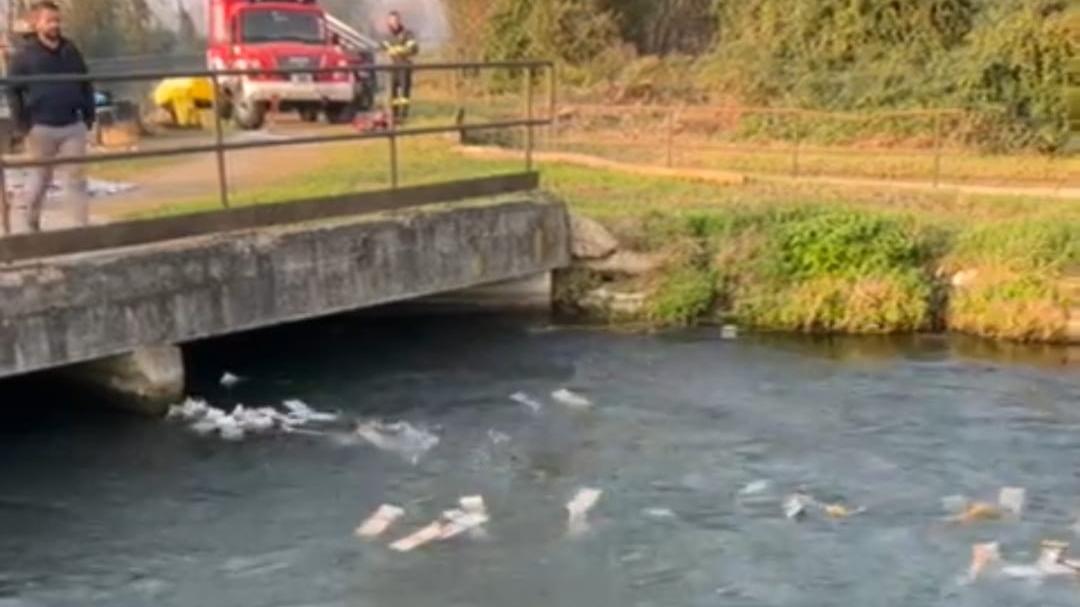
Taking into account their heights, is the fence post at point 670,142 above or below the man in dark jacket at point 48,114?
below

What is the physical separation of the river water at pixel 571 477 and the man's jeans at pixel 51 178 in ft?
6.26

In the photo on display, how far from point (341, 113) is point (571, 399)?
716 centimetres

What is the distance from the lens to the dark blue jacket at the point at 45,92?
1301 centimetres

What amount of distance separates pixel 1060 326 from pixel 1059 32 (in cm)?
1081

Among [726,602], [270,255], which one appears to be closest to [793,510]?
[726,602]

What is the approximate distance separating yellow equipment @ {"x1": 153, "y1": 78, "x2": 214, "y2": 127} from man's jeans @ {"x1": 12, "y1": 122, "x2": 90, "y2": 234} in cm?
592

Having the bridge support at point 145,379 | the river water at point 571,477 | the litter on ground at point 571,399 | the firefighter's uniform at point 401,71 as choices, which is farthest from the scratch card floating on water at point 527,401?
the firefighter's uniform at point 401,71

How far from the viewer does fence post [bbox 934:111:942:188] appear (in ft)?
71.4

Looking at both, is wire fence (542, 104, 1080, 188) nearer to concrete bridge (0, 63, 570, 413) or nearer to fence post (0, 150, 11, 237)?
concrete bridge (0, 63, 570, 413)

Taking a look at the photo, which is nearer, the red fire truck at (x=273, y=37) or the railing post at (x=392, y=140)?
the railing post at (x=392, y=140)

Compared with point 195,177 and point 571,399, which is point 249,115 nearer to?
point 195,177

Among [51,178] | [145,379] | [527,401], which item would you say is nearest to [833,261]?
[527,401]

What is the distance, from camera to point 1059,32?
83.8 ft

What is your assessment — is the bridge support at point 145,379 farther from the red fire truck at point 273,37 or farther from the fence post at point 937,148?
the fence post at point 937,148
